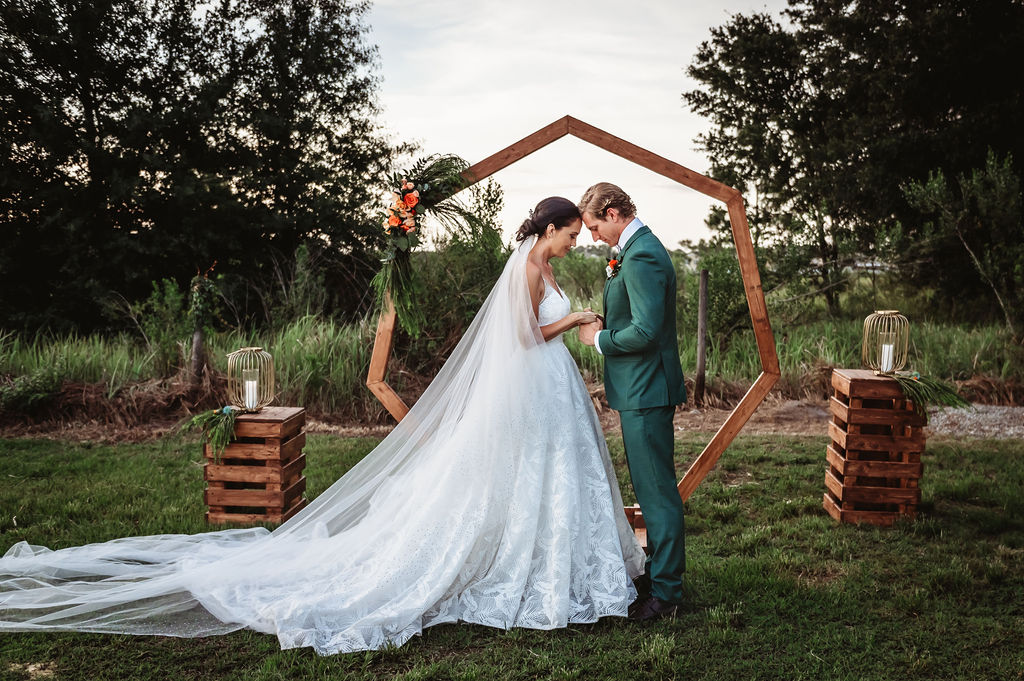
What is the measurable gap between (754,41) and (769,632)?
1342 centimetres

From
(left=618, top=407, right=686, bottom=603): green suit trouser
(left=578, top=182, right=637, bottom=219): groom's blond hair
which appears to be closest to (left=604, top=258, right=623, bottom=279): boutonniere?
(left=578, top=182, right=637, bottom=219): groom's blond hair

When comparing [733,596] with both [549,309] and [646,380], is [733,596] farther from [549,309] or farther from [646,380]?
[549,309]

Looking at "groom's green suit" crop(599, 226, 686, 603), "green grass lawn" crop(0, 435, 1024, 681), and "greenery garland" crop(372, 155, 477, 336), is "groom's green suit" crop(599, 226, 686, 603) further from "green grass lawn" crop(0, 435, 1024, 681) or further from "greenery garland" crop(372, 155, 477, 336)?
"greenery garland" crop(372, 155, 477, 336)

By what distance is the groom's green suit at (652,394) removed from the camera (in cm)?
397

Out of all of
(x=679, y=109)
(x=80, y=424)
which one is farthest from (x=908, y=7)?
(x=80, y=424)

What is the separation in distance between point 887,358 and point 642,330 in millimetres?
2887

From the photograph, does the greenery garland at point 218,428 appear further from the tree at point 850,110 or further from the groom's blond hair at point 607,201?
the tree at point 850,110

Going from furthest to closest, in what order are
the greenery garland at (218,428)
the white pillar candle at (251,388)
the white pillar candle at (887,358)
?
1. the white pillar candle at (887,358)
2. the white pillar candle at (251,388)
3. the greenery garland at (218,428)

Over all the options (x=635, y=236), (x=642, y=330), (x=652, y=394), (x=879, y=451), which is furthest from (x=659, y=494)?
(x=879, y=451)

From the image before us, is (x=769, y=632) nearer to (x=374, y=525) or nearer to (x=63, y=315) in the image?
(x=374, y=525)

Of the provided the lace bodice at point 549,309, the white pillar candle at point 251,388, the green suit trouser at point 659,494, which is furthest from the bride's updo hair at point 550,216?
the white pillar candle at point 251,388

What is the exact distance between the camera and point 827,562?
16.3ft

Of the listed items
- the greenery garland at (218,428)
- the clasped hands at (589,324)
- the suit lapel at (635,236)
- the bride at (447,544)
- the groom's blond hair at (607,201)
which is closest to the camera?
the bride at (447,544)

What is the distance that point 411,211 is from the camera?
15.9ft
